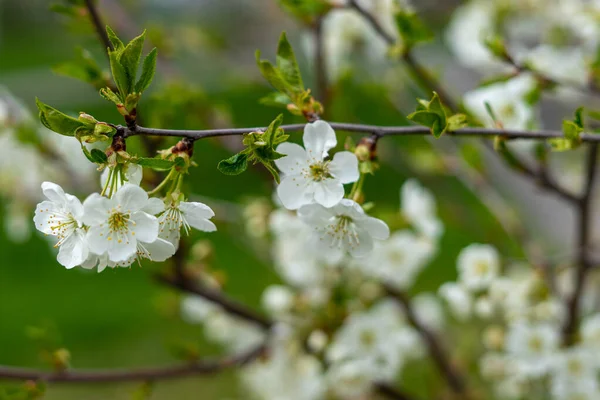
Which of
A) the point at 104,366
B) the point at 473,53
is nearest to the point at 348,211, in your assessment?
the point at 473,53

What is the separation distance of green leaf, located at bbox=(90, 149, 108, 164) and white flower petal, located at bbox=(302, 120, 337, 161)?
6.6 inches

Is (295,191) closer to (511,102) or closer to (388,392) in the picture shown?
(511,102)

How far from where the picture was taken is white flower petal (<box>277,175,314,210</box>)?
1.79ft

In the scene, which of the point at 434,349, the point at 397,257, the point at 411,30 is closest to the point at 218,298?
the point at 397,257

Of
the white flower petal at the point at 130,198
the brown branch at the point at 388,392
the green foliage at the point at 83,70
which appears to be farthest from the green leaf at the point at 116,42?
the brown branch at the point at 388,392

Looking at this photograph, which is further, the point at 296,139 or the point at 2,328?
the point at 2,328

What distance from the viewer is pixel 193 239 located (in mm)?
1252

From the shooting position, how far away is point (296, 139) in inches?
34.5

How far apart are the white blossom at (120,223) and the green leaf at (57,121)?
0.19ft

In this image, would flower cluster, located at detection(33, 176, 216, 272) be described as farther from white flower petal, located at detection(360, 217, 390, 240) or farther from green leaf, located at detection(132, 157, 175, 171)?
white flower petal, located at detection(360, 217, 390, 240)

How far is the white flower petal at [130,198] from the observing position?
1.58 ft

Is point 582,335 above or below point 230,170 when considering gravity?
above

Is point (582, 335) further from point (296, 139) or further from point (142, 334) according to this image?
point (142, 334)

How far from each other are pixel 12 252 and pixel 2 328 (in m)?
0.86
